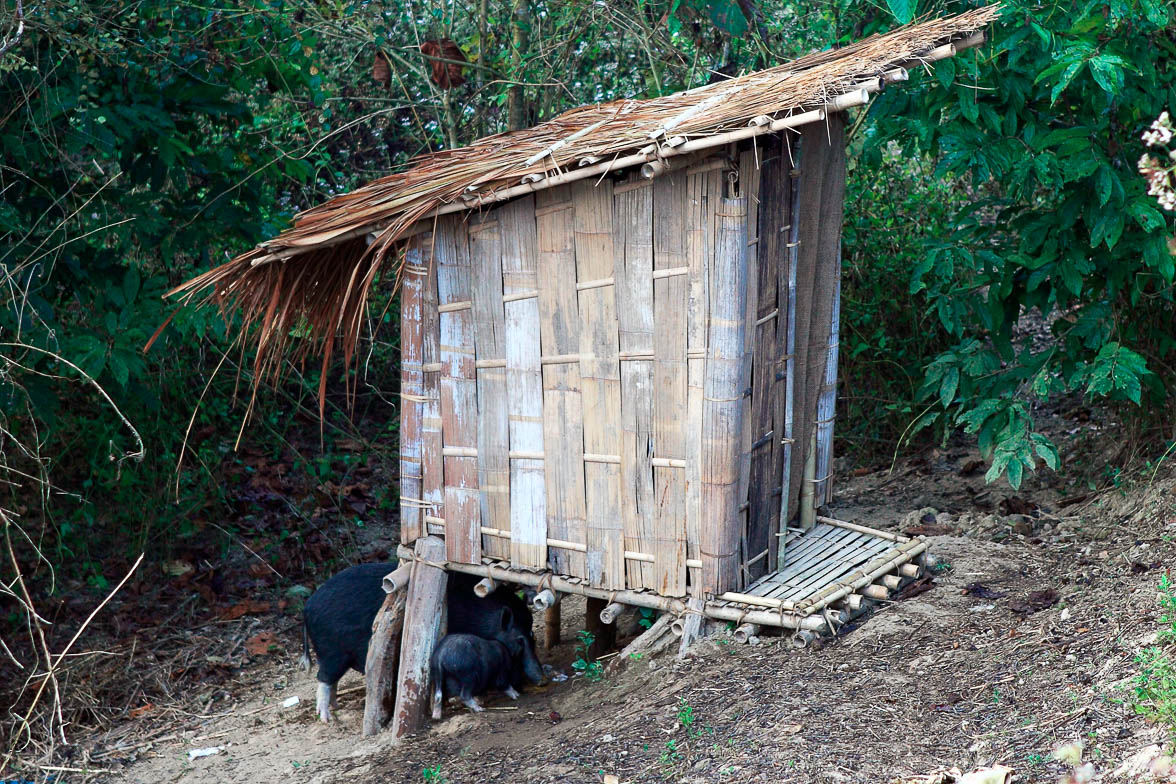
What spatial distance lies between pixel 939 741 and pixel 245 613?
506 centimetres

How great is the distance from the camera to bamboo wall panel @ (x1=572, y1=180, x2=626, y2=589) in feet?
15.2

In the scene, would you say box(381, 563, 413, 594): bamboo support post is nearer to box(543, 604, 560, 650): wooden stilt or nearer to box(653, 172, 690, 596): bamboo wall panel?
box(543, 604, 560, 650): wooden stilt

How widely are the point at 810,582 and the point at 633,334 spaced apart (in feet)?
4.66

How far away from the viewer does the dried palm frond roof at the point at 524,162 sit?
4.05m

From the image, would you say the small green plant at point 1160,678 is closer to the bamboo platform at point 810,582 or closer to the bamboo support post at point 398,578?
the bamboo platform at point 810,582

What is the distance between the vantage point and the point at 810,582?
495cm

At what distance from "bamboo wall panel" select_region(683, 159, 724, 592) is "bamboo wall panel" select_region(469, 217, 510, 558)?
95cm

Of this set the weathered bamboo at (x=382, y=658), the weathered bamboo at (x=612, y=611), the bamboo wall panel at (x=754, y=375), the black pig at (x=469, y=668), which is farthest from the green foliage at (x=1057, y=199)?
the weathered bamboo at (x=382, y=658)

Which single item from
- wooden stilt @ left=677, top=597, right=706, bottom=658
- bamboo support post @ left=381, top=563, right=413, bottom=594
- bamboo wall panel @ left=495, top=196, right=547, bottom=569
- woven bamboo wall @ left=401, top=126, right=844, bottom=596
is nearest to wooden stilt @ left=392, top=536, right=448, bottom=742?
bamboo support post @ left=381, top=563, right=413, bottom=594

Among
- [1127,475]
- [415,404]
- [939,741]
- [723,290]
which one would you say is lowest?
[939,741]

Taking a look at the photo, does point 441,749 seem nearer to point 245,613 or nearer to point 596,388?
point 596,388

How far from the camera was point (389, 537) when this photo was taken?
8.41m

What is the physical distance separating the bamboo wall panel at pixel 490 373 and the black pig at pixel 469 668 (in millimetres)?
588

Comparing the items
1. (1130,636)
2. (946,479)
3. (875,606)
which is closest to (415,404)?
(875,606)
